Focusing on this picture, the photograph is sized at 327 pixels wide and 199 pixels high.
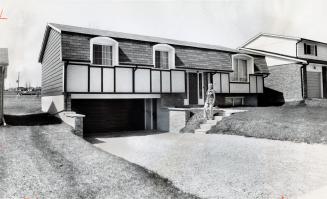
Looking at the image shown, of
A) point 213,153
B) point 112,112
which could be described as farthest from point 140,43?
point 213,153

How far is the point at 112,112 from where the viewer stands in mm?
16594

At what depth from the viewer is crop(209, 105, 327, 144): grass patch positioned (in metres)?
9.98

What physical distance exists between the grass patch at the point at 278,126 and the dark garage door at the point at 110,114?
6108 mm

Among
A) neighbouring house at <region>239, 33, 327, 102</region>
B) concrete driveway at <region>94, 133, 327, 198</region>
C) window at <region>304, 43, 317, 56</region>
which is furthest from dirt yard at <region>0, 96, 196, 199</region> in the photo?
window at <region>304, 43, 317, 56</region>

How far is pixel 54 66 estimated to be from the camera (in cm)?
1550

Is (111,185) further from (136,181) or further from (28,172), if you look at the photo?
(28,172)

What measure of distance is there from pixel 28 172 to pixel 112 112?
424 inches

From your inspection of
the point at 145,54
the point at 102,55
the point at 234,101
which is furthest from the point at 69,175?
the point at 234,101

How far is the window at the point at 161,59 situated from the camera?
16688 millimetres

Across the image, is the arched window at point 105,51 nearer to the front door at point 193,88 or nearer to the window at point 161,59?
the window at point 161,59

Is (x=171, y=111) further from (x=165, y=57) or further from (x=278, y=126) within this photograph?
(x=278, y=126)

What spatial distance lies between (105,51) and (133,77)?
6.94ft

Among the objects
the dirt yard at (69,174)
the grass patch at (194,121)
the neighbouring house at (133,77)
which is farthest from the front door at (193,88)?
the dirt yard at (69,174)

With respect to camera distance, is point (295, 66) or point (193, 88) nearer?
point (193, 88)
